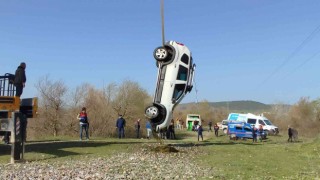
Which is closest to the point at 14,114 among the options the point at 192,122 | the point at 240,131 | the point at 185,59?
the point at 185,59

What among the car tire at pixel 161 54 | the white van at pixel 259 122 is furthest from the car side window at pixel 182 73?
the white van at pixel 259 122

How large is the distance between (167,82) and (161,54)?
131 centimetres

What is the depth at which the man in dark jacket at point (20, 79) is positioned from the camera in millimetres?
17891

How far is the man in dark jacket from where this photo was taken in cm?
1789

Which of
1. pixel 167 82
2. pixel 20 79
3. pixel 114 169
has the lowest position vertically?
pixel 114 169

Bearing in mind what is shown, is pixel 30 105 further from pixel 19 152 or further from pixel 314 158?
pixel 314 158

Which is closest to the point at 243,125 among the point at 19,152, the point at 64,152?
the point at 64,152

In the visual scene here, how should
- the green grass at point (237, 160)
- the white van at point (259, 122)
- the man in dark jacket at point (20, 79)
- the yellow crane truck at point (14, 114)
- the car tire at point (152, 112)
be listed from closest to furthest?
the green grass at point (237, 160)
the yellow crane truck at point (14, 114)
the man in dark jacket at point (20, 79)
the car tire at point (152, 112)
the white van at point (259, 122)

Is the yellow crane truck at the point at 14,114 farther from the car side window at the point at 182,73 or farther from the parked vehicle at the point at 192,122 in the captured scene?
the parked vehicle at the point at 192,122

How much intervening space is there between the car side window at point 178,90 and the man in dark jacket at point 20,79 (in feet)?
22.2

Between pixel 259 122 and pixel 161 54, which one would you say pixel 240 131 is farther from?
pixel 161 54

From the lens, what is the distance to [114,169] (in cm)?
1262

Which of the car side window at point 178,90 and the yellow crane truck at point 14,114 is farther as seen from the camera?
the car side window at point 178,90

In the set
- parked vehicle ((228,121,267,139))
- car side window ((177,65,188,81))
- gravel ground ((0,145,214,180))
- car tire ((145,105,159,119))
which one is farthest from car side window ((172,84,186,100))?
parked vehicle ((228,121,267,139))
